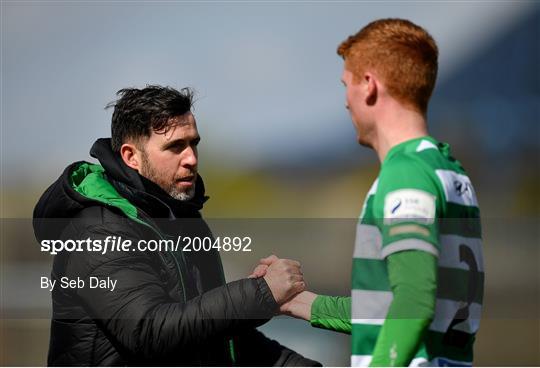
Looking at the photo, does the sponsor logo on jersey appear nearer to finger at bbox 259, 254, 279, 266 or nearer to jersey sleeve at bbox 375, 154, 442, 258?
jersey sleeve at bbox 375, 154, 442, 258

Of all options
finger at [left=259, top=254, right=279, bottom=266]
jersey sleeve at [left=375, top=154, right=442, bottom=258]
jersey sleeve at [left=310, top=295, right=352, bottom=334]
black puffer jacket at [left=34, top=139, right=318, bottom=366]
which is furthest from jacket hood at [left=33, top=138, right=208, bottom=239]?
jersey sleeve at [left=375, top=154, right=442, bottom=258]

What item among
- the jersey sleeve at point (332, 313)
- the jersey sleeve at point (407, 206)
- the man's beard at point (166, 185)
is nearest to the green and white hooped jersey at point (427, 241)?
the jersey sleeve at point (407, 206)

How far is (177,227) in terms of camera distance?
152 inches

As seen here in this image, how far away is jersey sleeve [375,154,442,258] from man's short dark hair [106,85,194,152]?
1619 millimetres

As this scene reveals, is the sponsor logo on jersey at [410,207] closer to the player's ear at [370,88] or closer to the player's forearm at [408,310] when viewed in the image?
the player's forearm at [408,310]

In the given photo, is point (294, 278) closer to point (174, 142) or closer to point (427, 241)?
point (174, 142)

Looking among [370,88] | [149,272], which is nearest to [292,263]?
[149,272]

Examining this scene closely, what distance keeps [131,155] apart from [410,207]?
1.80 m

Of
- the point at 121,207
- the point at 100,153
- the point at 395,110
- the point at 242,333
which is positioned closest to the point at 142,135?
the point at 100,153

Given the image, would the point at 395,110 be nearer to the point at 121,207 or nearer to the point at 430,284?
the point at 430,284

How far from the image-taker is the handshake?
12.0ft

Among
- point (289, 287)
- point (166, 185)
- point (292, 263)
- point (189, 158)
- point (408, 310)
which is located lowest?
point (408, 310)

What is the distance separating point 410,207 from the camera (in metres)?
2.51

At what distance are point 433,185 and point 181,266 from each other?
1.37 meters
